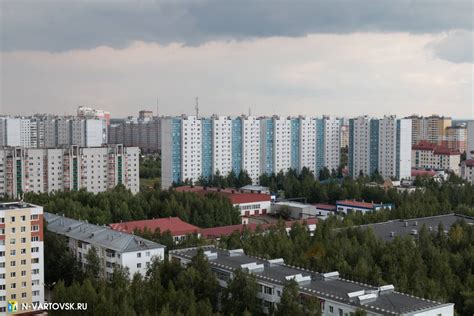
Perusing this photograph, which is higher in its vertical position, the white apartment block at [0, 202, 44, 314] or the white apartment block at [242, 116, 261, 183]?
the white apartment block at [242, 116, 261, 183]

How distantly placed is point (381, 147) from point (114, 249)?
1784 cm

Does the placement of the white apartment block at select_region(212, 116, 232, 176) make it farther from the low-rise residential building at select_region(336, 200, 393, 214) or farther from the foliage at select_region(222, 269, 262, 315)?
Result: the foliage at select_region(222, 269, 262, 315)

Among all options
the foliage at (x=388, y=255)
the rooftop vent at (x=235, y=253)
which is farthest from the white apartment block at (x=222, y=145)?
the rooftop vent at (x=235, y=253)

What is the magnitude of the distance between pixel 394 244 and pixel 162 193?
8.08 meters

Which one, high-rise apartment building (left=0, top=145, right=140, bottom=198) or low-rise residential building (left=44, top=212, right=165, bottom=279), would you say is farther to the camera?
high-rise apartment building (left=0, top=145, right=140, bottom=198)

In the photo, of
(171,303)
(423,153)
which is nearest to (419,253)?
(171,303)

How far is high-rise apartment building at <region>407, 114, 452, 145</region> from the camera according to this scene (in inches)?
1491

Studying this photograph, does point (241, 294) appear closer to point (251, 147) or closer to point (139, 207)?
point (139, 207)

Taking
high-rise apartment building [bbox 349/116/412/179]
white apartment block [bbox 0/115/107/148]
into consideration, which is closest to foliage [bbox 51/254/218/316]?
high-rise apartment building [bbox 349/116/412/179]

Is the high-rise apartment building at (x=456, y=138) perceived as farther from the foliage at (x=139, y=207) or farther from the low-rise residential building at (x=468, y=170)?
the foliage at (x=139, y=207)

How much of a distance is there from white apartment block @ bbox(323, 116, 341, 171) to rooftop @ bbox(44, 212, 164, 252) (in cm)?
1607

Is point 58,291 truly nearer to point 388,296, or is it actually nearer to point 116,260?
point 116,260

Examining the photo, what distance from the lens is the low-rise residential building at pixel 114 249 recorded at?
30.8 ft

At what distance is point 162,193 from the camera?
16.9 meters
